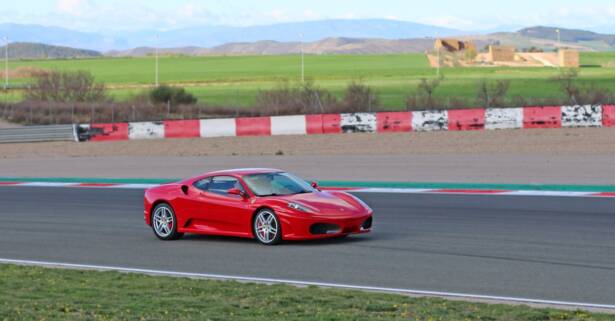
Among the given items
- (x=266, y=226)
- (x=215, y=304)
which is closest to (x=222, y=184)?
(x=266, y=226)

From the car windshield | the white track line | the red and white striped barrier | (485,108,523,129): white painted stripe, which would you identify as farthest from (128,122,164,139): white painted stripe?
the white track line

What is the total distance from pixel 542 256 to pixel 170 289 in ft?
16.4

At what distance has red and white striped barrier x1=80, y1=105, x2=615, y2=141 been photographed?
36406 millimetres

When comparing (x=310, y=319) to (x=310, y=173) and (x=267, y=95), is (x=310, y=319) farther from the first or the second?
(x=267, y=95)

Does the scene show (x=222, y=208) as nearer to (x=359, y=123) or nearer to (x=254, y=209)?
(x=254, y=209)

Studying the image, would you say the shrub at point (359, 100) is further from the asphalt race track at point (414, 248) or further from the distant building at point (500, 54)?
the distant building at point (500, 54)

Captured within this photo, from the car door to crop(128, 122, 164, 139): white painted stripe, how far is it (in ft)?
80.2

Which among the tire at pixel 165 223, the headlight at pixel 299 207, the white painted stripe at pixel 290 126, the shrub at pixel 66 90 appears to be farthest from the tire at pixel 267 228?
the shrub at pixel 66 90

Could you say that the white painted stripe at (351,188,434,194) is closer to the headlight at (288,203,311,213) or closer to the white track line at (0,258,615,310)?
the headlight at (288,203,311,213)

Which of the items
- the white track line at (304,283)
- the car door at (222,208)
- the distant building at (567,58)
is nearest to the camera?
the white track line at (304,283)

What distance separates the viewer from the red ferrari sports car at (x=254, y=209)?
15641 mm

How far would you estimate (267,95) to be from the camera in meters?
49.9

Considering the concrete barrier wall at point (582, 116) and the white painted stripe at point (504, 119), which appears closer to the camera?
the concrete barrier wall at point (582, 116)

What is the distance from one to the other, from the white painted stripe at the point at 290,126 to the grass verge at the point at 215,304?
1062 inches
